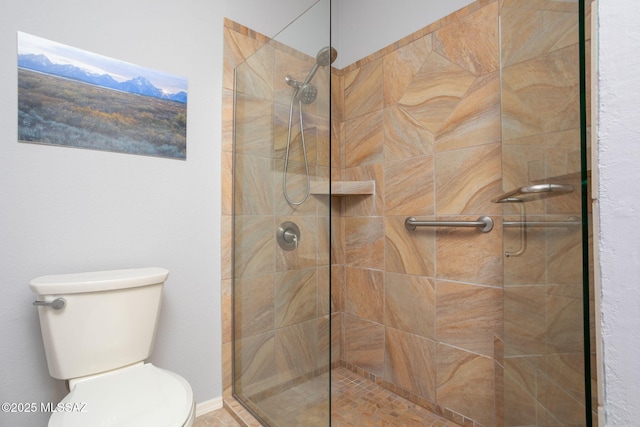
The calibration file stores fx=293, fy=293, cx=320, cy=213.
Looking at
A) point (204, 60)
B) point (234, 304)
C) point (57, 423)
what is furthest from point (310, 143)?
point (57, 423)

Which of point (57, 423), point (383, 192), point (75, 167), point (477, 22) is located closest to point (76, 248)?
point (75, 167)

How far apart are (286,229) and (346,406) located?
1.08 m

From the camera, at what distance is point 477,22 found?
56.2 inches

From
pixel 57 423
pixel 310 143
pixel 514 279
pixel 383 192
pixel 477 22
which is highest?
pixel 477 22

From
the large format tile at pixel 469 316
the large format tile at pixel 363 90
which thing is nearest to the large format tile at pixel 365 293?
the large format tile at pixel 469 316

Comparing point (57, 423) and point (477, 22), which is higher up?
point (477, 22)

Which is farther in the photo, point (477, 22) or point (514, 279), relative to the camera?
point (477, 22)

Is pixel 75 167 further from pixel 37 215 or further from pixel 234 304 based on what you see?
pixel 234 304

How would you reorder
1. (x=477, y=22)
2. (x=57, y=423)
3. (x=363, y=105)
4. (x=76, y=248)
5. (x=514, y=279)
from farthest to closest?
(x=363, y=105), (x=477, y=22), (x=76, y=248), (x=514, y=279), (x=57, y=423)

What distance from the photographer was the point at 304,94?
3.75ft

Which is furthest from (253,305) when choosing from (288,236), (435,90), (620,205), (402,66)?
(402,66)

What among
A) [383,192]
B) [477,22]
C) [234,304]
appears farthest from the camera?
[383,192]

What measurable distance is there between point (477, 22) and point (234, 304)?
1894 millimetres

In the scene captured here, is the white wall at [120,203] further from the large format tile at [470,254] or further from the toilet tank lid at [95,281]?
the large format tile at [470,254]
